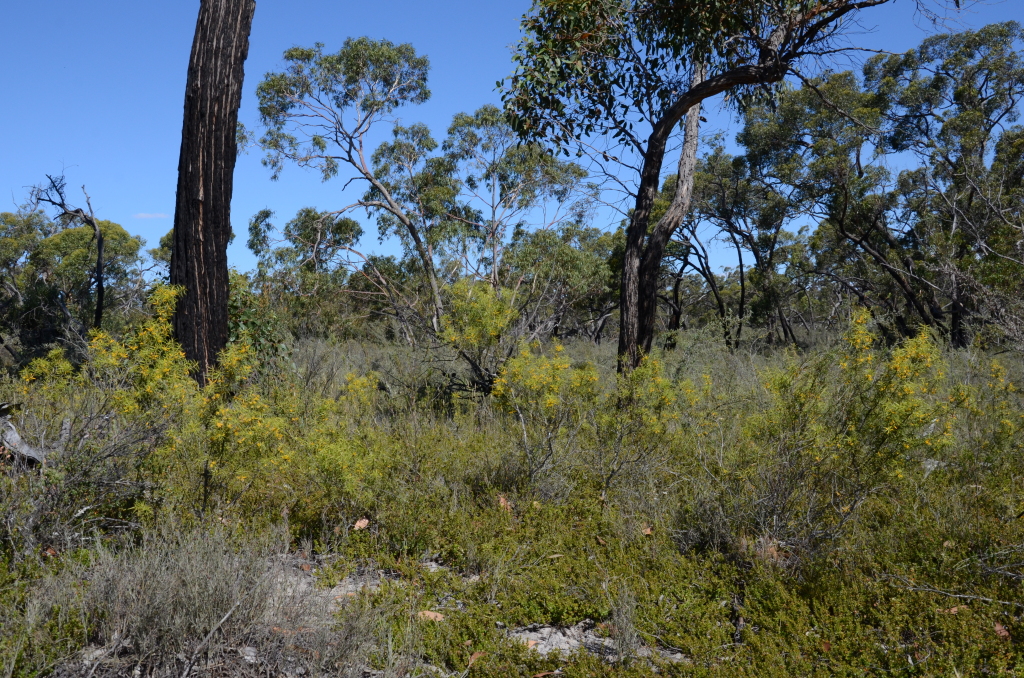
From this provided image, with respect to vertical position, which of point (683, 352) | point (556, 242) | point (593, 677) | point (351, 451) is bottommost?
point (593, 677)

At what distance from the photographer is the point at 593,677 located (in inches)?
120

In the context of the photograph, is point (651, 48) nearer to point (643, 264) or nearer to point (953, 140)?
point (643, 264)

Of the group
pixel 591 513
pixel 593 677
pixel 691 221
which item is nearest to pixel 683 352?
pixel 591 513

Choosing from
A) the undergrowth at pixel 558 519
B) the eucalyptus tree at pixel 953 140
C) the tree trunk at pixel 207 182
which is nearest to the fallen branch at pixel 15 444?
the undergrowth at pixel 558 519

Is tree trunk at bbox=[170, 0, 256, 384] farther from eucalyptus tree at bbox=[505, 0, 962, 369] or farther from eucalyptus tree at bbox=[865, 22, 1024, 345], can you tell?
eucalyptus tree at bbox=[865, 22, 1024, 345]

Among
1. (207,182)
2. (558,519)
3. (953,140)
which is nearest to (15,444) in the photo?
(207,182)

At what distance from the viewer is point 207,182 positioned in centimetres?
656

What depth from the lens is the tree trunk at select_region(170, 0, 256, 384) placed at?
6500 mm

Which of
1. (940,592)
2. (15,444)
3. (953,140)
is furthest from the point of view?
(953,140)

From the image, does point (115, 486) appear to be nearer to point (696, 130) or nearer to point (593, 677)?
point (593, 677)

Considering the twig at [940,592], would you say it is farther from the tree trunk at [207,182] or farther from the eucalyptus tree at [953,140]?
the eucalyptus tree at [953,140]

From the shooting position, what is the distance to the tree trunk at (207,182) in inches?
256

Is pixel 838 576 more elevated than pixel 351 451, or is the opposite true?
pixel 351 451

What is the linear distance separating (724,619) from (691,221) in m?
19.2
